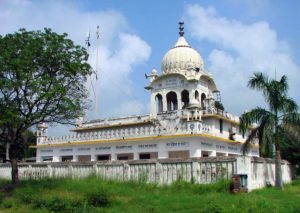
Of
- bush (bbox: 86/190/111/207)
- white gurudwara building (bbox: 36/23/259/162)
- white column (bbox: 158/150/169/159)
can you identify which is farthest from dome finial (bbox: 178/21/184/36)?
bush (bbox: 86/190/111/207)

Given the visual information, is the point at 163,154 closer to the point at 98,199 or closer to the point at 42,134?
the point at 98,199

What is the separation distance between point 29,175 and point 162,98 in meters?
15.1

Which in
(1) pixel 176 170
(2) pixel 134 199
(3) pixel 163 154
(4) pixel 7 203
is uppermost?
(3) pixel 163 154

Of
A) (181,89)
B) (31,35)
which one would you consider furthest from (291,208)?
(181,89)

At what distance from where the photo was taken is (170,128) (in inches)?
1084

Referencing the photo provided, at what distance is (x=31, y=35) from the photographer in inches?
778

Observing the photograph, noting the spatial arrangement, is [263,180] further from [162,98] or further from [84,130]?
[84,130]

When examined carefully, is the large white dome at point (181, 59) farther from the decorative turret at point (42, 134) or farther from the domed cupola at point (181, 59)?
the decorative turret at point (42, 134)

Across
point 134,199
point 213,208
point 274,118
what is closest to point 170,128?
point 274,118

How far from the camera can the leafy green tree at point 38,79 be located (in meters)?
18.7

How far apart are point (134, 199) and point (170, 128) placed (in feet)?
41.5

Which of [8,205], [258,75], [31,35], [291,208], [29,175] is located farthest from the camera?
[29,175]

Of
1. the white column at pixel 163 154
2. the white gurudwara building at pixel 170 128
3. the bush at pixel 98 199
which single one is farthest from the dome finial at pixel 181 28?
the bush at pixel 98 199

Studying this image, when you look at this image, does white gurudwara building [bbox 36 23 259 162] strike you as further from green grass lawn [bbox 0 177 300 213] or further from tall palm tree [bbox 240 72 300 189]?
green grass lawn [bbox 0 177 300 213]
